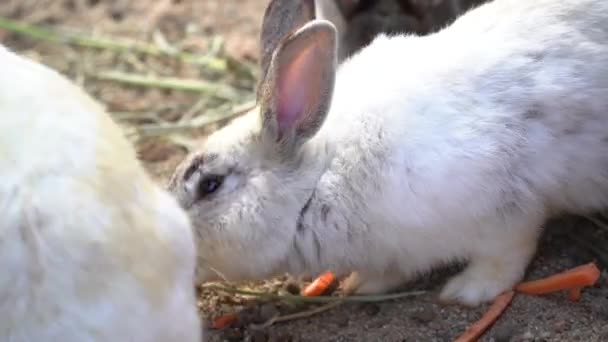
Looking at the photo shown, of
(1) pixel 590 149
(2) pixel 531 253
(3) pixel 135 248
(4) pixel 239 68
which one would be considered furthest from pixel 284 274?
(4) pixel 239 68

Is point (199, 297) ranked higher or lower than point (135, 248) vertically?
lower

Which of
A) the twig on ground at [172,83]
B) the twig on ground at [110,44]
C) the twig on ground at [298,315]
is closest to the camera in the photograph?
the twig on ground at [298,315]

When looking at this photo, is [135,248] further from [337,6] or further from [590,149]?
[337,6]

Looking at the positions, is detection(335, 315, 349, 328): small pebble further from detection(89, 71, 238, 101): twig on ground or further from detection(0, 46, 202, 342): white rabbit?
detection(89, 71, 238, 101): twig on ground

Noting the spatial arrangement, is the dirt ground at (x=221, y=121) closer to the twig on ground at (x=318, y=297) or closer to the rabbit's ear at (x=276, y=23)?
the twig on ground at (x=318, y=297)

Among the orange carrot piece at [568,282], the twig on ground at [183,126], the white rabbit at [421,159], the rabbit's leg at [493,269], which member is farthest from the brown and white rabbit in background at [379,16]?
the orange carrot piece at [568,282]

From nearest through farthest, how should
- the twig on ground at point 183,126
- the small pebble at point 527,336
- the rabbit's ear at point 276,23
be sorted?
the small pebble at point 527,336
the rabbit's ear at point 276,23
the twig on ground at point 183,126
